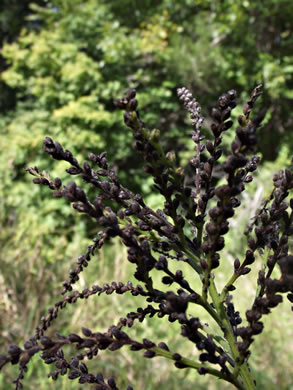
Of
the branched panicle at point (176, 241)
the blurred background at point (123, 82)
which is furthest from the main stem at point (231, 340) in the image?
the blurred background at point (123, 82)

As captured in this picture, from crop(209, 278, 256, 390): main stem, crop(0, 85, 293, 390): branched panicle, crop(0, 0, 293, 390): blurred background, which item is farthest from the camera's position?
crop(0, 0, 293, 390): blurred background

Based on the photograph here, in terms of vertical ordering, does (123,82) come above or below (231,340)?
above

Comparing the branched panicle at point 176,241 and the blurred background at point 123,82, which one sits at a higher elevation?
the blurred background at point 123,82

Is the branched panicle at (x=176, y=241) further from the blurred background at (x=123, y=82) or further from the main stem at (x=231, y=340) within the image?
the blurred background at (x=123, y=82)

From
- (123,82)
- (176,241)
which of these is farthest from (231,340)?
(123,82)

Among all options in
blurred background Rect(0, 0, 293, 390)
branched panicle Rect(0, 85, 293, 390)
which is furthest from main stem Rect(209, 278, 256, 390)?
blurred background Rect(0, 0, 293, 390)

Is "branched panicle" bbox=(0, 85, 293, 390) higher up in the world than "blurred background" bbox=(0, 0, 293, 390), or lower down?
lower down

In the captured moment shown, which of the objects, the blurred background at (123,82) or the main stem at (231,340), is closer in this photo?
the main stem at (231,340)

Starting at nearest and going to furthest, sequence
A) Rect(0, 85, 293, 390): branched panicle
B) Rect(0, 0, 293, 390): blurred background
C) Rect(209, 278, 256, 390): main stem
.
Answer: Rect(0, 85, 293, 390): branched panicle
Rect(209, 278, 256, 390): main stem
Rect(0, 0, 293, 390): blurred background

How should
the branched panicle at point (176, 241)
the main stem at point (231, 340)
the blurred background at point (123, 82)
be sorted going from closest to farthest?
the branched panicle at point (176, 241)
the main stem at point (231, 340)
the blurred background at point (123, 82)

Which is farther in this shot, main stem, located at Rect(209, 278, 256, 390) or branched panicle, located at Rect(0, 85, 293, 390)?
main stem, located at Rect(209, 278, 256, 390)

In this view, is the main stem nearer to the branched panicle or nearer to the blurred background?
the branched panicle

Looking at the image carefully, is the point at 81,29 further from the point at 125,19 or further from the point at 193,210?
the point at 193,210

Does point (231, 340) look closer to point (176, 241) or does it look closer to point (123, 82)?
point (176, 241)
